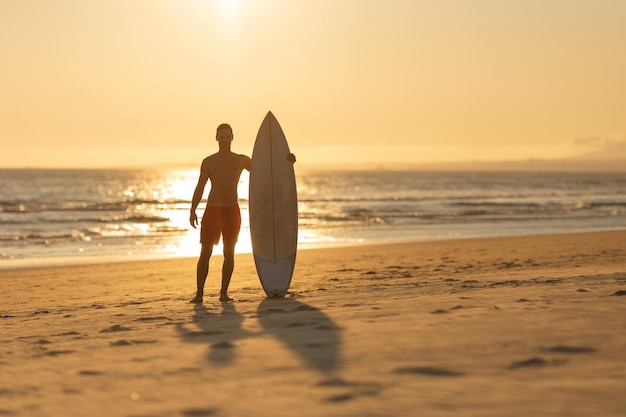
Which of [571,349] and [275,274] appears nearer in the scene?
[571,349]

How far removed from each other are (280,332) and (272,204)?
375 cm

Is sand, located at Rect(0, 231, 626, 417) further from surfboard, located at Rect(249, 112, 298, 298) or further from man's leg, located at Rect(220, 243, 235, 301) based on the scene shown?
surfboard, located at Rect(249, 112, 298, 298)

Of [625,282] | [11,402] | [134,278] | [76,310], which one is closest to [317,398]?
[11,402]

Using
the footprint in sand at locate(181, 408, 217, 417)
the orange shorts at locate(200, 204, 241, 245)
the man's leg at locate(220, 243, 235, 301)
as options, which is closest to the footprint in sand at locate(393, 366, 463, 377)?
the footprint in sand at locate(181, 408, 217, 417)

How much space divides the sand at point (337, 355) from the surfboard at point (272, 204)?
928 mm

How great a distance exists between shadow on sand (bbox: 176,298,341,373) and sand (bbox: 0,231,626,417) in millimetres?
15

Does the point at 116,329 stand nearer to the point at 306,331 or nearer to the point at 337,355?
the point at 306,331

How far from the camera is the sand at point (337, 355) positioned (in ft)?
12.2

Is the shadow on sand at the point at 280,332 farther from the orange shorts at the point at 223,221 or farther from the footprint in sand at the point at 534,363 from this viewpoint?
the orange shorts at the point at 223,221

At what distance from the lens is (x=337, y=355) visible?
4.54 meters

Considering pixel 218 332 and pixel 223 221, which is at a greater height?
pixel 223 221

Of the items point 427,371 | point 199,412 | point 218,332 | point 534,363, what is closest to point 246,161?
point 218,332

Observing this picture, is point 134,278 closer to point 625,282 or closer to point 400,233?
point 625,282

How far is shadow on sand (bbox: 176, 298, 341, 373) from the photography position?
182 inches
